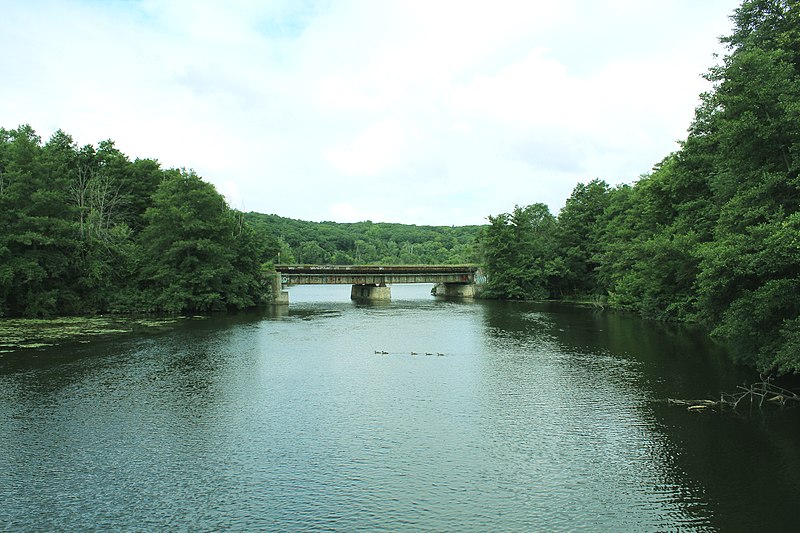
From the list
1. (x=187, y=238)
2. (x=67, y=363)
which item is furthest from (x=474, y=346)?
(x=187, y=238)

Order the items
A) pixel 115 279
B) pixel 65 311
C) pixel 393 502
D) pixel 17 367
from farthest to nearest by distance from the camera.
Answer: pixel 115 279 → pixel 65 311 → pixel 17 367 → pixel 393 502

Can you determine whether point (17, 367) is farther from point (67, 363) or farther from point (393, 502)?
point (393, 502)

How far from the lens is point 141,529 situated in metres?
12.0

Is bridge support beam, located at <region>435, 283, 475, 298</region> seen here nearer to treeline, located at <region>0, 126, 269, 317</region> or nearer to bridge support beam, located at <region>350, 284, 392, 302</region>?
bridge support beam, located at <region>350, 284, 392, 302</region>

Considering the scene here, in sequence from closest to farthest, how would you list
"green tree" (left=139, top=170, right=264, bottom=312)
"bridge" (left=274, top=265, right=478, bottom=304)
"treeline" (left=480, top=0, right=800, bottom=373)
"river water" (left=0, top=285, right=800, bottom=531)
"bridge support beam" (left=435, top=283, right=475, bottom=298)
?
"river water" (left=0, top=285, right=800, bottom=531), "treeline" (left=480, top=0, right=800, bottom=373), "green tree" (left=139, top=170, right=264, bottom=312), "bridge" (left=274, top=265, right=478, bottom=304), "bridge support beam" (left=435, top=283, right=475, bottom=298)

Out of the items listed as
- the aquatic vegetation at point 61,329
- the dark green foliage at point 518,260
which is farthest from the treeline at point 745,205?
the aquatic vegetation at point 61,329

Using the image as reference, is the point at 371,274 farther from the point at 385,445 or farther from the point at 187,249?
the point at 385,445

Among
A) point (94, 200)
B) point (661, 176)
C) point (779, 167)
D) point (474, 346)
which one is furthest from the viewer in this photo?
point (94, 200)

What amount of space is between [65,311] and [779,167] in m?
56.3

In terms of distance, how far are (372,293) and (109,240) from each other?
41990 millimetres

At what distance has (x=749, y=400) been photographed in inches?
861

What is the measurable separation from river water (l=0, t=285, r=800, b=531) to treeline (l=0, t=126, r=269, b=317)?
70.8 ft

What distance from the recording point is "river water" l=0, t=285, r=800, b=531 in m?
12.8

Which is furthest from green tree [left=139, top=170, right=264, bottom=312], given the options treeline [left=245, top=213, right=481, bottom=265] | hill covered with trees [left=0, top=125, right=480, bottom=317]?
treeline [left=245, top=213, right=481, bottom=265]
